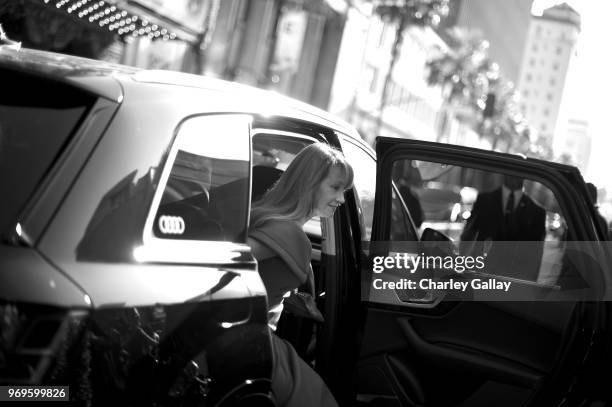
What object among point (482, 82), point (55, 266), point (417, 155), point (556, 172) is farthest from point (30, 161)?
point (482, 82)

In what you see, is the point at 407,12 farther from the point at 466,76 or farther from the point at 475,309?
the point at 475,309

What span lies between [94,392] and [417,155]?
2.19 meters

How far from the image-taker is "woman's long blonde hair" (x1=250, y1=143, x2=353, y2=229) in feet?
9.71

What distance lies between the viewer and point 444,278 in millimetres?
3721

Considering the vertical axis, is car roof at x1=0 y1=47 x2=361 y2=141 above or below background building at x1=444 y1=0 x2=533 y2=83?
below

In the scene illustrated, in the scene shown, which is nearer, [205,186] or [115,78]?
[115,78]

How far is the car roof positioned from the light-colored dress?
0.39 m

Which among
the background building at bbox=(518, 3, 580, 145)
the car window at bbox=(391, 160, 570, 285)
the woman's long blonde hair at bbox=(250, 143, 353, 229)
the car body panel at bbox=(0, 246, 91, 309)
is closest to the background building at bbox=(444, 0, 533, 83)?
the background building at bbox=(518, 3, 580, 145)

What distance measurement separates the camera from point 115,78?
88.3 inches

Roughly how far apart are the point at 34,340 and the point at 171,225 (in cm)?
55

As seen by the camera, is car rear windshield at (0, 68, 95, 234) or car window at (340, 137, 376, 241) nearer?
car rear windshield at (0, 68, 95, 234)

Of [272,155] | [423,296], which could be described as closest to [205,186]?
[423,296]

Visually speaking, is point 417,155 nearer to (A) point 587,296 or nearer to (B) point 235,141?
(A) point 587,296

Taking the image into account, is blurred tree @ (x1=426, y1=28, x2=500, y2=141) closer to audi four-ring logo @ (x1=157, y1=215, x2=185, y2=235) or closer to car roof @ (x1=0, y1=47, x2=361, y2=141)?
car roof @ (x1=0, y1=47, x2=361, y2=141)
